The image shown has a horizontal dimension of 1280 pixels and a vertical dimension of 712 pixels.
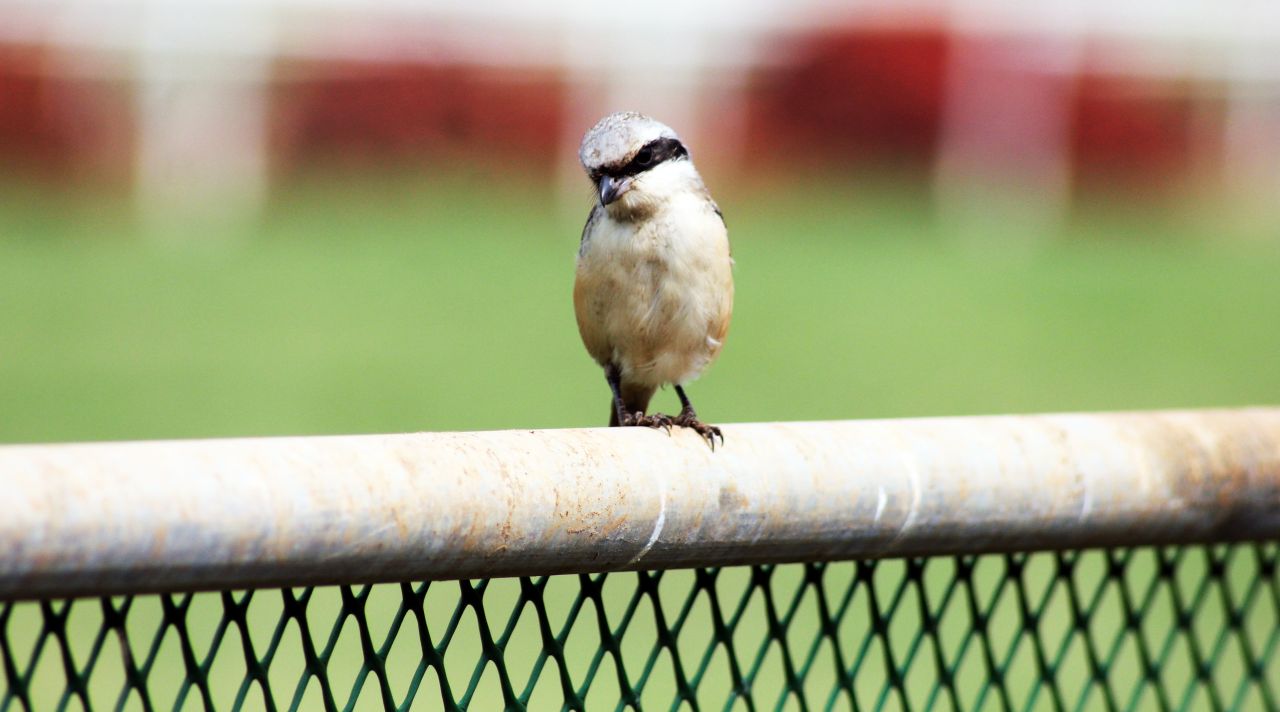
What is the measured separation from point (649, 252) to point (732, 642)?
1833 millimetres

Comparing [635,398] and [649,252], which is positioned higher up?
[649,252]

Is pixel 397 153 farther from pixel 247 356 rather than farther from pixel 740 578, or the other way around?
pixel 740 578

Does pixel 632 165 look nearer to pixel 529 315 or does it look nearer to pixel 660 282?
pixel 660 282

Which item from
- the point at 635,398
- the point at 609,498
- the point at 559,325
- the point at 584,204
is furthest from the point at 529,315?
the point at 609,498

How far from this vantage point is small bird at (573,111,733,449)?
4.04m

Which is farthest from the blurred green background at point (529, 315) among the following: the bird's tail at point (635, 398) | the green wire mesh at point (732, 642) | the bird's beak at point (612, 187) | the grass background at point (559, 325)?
the bird's beak at point (612, 187)

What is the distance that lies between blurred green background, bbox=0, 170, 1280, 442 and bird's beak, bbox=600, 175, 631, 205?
4570 millimetres

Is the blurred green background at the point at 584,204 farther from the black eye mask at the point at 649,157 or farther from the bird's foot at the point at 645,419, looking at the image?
the black eye mask at the point at 649,157

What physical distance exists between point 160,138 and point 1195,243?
10.6 metres

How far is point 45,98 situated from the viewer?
16.7 meters

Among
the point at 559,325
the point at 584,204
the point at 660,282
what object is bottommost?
the point at 559,325

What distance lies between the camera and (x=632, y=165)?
4031 millimetres

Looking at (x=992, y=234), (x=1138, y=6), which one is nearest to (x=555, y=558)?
(x=992, y=234)

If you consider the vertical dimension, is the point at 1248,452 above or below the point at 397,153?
above
